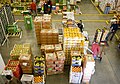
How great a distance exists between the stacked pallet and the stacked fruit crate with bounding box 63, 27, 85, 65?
140 cm

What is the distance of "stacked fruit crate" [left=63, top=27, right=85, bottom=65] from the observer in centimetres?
635

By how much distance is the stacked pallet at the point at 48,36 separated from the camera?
26.2ft

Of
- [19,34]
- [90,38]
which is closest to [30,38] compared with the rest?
[19,34]

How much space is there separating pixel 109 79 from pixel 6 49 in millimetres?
6552

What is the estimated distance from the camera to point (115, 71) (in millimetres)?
7285

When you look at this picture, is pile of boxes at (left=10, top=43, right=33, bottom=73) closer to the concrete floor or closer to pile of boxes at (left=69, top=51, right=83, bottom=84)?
the concrete floor

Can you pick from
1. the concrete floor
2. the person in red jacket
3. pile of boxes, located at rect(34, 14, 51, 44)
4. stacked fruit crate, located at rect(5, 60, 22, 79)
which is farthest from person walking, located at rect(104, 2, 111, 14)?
stacked fruit crate, located at rect(5, 60, 22, 79)

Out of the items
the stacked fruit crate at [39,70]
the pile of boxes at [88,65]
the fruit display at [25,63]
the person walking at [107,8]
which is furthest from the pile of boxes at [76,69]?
the person walking at [107,8]

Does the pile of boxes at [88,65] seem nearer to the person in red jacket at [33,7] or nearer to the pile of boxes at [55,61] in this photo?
the pile of boxes at [55,61]

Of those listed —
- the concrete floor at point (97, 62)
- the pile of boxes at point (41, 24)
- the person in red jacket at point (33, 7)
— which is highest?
the person in red jacket at point (33, 7)

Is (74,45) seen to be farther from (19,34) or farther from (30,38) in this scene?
(19,34)

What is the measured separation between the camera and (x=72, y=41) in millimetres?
6445

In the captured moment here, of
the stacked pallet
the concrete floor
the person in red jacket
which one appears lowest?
the concrete floor

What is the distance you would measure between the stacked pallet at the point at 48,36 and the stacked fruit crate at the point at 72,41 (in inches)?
54.9
